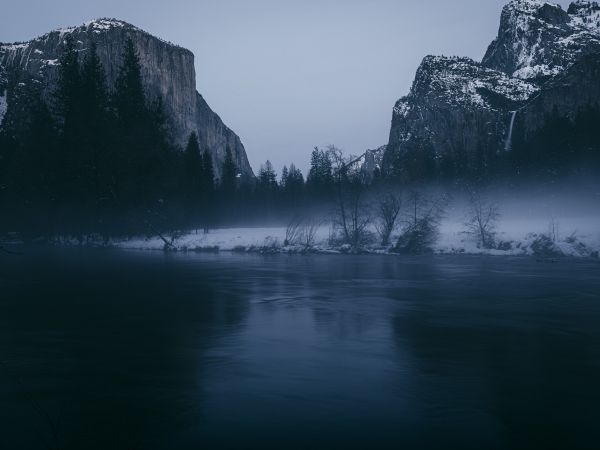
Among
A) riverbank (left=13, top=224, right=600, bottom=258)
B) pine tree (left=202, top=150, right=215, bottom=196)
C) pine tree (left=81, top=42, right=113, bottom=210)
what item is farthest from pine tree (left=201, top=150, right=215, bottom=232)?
pine tree (left=81, top=42, right=113, bottom=210)

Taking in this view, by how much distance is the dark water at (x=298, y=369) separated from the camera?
643cm

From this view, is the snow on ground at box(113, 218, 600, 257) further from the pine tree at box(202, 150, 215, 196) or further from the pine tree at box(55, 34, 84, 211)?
the pine tree at box(202, 150, 215, 196)

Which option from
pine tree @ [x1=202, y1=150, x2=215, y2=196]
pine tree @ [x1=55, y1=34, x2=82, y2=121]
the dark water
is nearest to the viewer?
the dark water

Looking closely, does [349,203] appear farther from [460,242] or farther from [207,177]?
[207,177]

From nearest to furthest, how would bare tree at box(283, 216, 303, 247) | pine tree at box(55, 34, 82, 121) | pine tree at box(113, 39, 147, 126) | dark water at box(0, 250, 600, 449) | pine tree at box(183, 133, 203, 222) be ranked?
dark water at box(0, 250, 600, 449), pine tree at box(55, 34, 82, 121), pine tree at box(113, 39, 147, 126), bare tree at box(283, 216, 303, 247), pine tree at box(183, 133, 203, 222)

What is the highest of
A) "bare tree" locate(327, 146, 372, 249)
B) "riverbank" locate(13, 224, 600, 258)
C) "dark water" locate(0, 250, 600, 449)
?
"bare tree" locate(327, 146, 372, 249)

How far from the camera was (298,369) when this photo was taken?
9703 mm

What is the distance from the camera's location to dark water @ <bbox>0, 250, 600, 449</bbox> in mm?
6426

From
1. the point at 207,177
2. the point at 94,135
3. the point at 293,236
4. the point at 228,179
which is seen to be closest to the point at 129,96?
the point at 94,135

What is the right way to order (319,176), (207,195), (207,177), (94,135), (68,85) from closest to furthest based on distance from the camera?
(94,135)
(68,85)
(207,195)
(207,177)
(319,176)

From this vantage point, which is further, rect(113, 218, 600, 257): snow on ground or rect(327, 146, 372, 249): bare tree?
rect(327, 146, 372, 249): bare tree

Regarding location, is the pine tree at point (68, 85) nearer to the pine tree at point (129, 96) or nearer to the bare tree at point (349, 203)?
the pine tree at point (129, 96)

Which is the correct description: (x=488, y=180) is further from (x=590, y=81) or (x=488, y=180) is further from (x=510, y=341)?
(x=590, y=81)

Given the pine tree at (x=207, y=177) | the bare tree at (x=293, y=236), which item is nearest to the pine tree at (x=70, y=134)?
the bare tree at (x=293, y=236)
